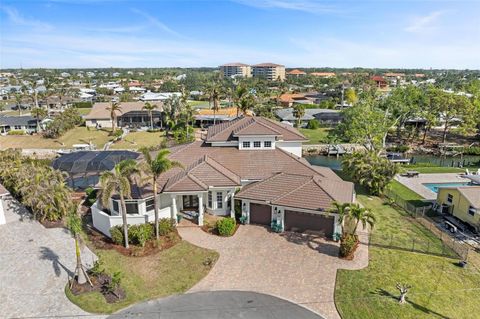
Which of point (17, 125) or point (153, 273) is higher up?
point (17, 125)

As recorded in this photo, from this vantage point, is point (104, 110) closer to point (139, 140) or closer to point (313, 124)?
point (139, 140)

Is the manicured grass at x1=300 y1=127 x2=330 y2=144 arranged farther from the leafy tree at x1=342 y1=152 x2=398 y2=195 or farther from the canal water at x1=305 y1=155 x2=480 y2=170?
the leafy tree at x1=342 y1=152 x2=398 y2=195

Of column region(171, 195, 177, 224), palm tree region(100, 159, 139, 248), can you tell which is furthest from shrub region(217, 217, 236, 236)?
palm tree region(100, 159, 139, 248)

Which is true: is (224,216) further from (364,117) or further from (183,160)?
(364,117)

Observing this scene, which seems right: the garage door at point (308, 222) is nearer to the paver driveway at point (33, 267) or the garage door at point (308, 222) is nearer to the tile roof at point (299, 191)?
the tile roof at point (299, 191)

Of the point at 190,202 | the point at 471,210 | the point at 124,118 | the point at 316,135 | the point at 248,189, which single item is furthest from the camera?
the point at 124,118

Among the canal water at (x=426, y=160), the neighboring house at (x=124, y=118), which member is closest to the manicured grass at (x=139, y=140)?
the neighboring house at (x=124, y=118)

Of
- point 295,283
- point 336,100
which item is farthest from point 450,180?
point 336,100

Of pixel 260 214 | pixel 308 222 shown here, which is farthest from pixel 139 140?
pixel 308 222
